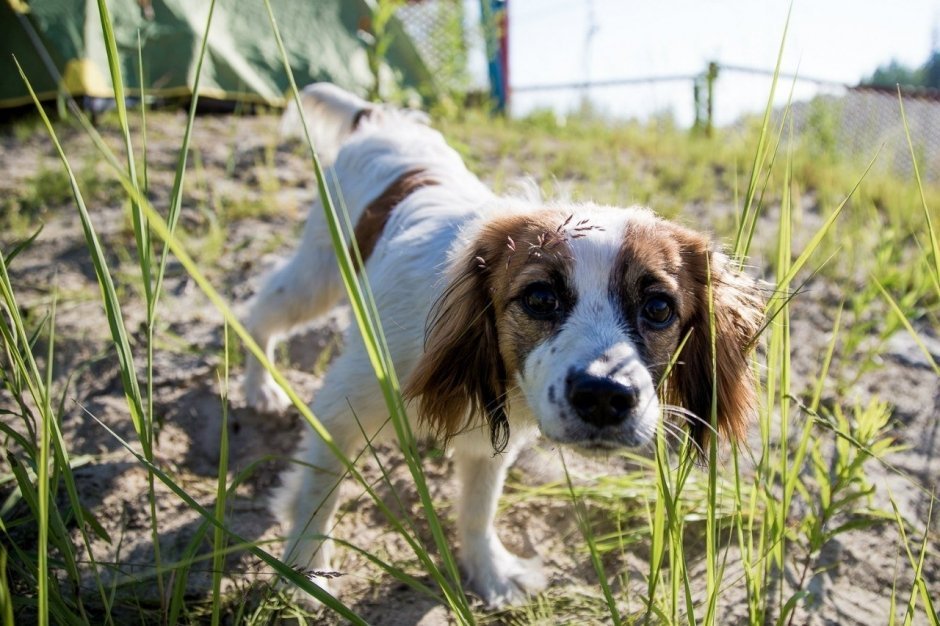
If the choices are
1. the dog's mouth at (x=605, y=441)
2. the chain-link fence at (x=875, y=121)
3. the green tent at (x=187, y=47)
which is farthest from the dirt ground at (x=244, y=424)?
the chain-link fence at (x=875, y=121)

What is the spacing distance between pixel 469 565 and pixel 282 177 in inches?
128

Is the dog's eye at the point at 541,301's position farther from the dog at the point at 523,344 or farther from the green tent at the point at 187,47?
the green tent at the point at 187,47

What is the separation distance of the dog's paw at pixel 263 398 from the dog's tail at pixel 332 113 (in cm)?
118

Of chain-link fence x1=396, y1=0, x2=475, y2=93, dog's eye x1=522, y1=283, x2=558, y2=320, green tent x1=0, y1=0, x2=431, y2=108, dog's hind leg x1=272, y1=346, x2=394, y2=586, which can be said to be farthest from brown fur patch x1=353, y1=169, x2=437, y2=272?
chain-link fence x1=396, y1=0, x2=475, y2=93

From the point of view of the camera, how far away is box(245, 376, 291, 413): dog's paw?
128 inches

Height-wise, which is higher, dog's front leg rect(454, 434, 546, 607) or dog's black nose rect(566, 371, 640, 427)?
dog's black nose rect(566, 371, 640, 427)

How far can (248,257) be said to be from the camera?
13.6 feet

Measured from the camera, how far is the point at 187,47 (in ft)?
21.0

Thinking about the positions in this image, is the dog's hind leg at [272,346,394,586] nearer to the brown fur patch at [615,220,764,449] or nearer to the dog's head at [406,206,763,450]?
the dog's head at [406,206,763,450]

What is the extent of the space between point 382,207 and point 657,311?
134 cm

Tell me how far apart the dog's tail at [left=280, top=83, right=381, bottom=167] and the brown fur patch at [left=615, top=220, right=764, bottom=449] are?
198 cm

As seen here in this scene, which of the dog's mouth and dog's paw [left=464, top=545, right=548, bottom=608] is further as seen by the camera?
dog's paw [left=464, top=545, right=548, bottom=608]

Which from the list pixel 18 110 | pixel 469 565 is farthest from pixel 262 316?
pixel 18 110

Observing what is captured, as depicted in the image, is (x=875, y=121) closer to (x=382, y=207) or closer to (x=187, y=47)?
(x=187, y=47)
